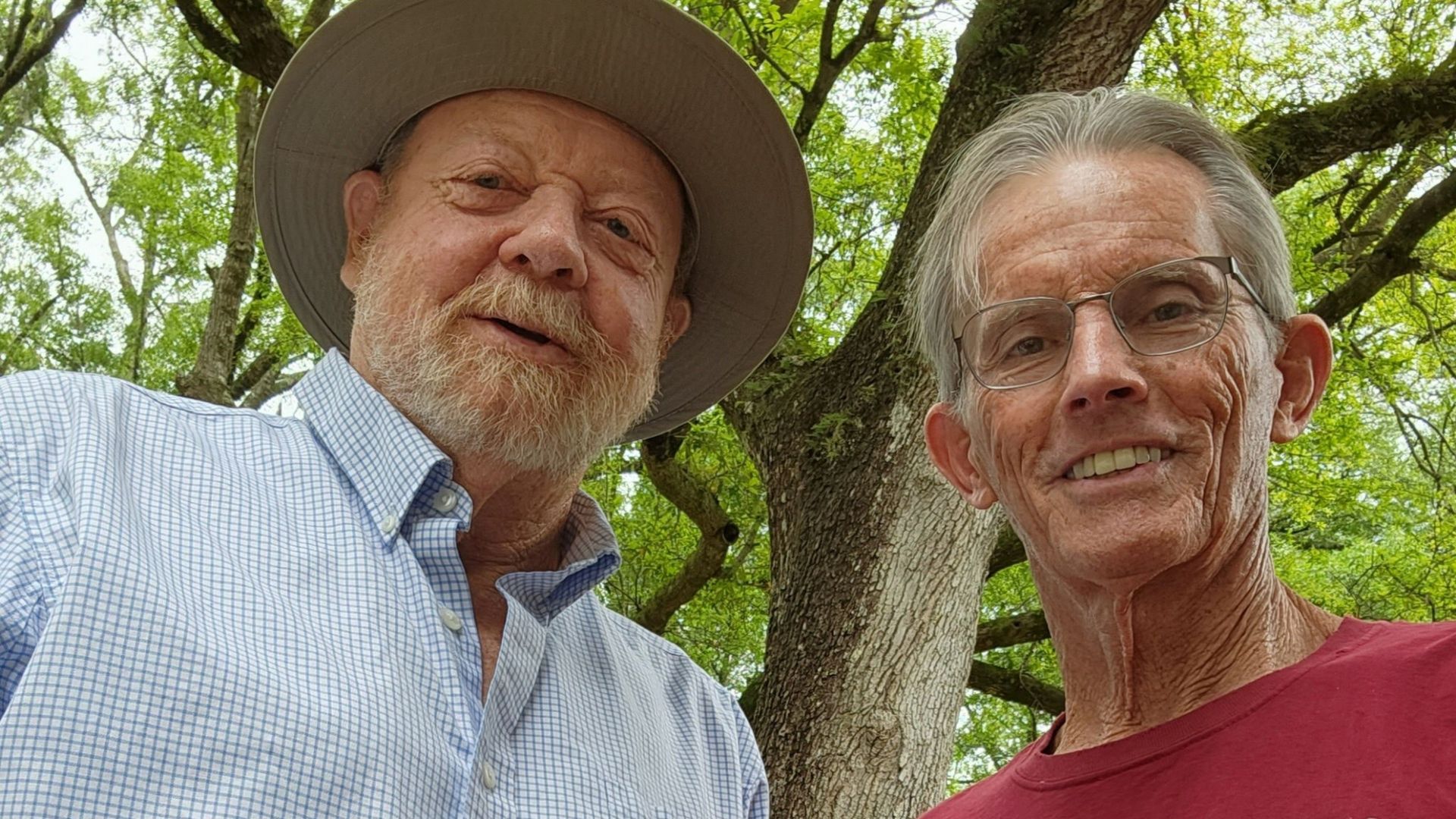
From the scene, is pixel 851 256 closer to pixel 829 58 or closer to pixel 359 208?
pixel 829 58

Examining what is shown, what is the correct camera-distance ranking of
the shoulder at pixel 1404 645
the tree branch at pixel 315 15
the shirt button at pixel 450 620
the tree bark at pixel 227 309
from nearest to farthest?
1. the shoulder at pixel 1404 645
2. the shirt button at pixel 450 620
3. the tree branch at pixel 315 15
4. the tree bark at pixel 227 309

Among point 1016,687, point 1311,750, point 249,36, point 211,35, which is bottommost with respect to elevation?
point 1311,750

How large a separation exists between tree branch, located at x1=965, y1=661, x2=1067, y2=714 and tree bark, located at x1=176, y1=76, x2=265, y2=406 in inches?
199

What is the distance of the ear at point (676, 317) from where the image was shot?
296cm

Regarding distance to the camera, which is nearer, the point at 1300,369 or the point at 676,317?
the point at 1300,369

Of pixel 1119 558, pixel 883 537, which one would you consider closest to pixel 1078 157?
pixel 1119 558

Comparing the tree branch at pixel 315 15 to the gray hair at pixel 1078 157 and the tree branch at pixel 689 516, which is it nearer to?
the tree branch at pixel 689 516

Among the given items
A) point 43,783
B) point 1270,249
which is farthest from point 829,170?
point 43,783

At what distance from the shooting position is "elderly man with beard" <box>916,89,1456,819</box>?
5.92 feet

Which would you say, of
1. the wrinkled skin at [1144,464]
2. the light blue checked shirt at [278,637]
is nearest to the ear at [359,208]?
the light blue checked shirt at [278,637]

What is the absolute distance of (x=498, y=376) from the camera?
2.33 meters

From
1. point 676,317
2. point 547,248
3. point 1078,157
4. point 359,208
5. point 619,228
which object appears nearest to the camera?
point 1078,157

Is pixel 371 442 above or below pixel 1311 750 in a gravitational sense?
above

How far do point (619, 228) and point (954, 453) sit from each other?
0.86 metres
